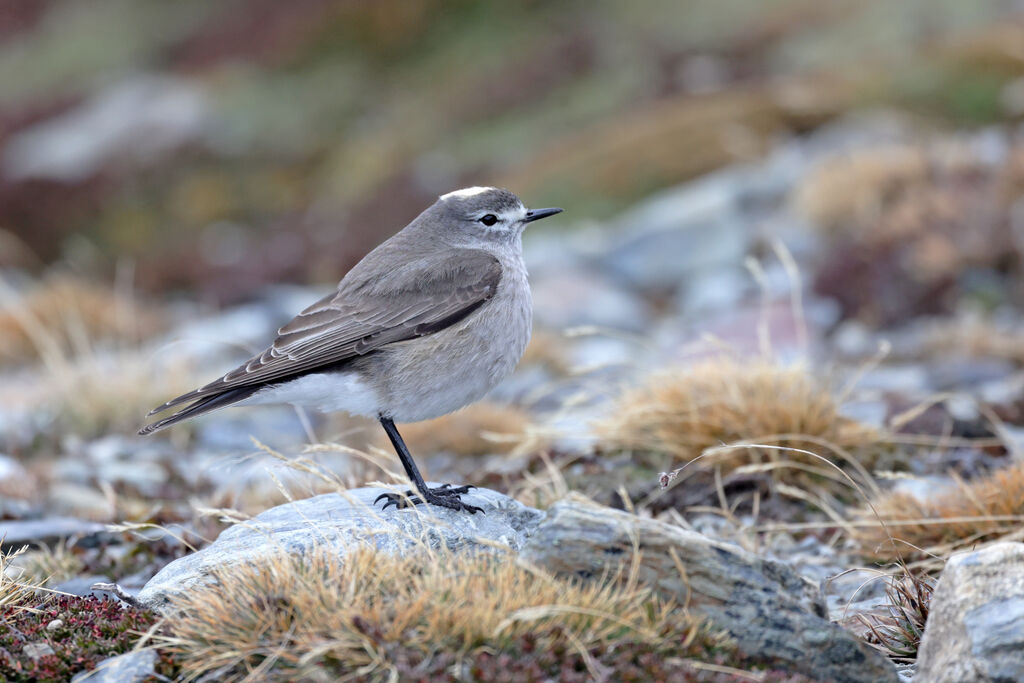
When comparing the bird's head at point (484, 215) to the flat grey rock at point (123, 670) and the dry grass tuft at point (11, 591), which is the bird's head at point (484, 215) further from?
the flat grey rock at point (123, 670)

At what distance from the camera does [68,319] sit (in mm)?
15461

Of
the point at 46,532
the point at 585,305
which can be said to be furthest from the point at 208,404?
the point at 585,305

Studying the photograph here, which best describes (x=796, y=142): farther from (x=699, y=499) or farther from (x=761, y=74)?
(x=699, y=499)

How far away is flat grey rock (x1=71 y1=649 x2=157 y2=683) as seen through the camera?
462 centimetres

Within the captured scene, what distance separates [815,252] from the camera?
1606 cm

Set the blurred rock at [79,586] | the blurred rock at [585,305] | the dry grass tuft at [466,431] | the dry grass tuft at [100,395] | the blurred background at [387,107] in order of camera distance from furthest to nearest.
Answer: the blurred background at [387,107] → the blurred rock at [585,305] → the dry grass tuft at [100,395] → the dry grass tuft at [466,431] → the blurred rock at [79,586]

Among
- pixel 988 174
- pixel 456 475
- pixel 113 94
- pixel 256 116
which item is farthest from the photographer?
pixel 113 94

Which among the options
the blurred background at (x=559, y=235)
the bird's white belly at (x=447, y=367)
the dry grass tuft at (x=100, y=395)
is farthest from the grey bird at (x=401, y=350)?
the dry grass tuft at (x=100, y=395)

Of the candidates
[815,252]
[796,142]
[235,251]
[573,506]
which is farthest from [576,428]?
[235,251]

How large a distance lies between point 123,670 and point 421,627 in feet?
4.10

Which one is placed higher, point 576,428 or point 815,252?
point 576,428

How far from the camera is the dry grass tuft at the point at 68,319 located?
15516mm

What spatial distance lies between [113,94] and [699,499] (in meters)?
31.3

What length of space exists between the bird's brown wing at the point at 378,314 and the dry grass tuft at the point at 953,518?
263cm
